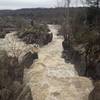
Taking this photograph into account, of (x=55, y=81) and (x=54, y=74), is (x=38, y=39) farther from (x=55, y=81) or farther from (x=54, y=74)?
(x=55, y=81)

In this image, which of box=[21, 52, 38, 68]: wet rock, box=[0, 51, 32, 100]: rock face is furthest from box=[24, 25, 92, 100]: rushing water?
box=[0, 51, 32, 100]: rock face

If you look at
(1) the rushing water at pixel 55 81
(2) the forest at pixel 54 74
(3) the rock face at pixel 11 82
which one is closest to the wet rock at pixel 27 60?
(2) the forest at pixel 54 74

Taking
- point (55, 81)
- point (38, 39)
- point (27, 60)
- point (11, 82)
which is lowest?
point (55, 81)

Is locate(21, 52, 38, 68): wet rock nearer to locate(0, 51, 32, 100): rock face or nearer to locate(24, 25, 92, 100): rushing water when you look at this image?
locate(24, 25, 92, 100): rushing water

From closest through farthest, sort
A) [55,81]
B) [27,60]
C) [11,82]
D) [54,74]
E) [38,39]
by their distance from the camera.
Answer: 1. [11,82]
2. [55,81]
3. [54,74]
4. [27,60]
5. [38,39]

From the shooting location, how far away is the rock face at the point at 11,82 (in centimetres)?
979

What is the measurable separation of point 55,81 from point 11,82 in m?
2.75

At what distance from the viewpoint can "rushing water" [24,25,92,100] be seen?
11.2 meters

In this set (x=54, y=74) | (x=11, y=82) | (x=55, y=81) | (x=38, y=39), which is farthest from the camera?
(x=38, y=39)

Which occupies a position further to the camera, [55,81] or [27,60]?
[27,60]

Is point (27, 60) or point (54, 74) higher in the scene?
point (27, 60)

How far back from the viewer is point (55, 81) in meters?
12.9

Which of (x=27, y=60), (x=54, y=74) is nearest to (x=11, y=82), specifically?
(x=54, y=74)

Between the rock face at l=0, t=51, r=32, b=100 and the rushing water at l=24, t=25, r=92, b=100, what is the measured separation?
0.77m
